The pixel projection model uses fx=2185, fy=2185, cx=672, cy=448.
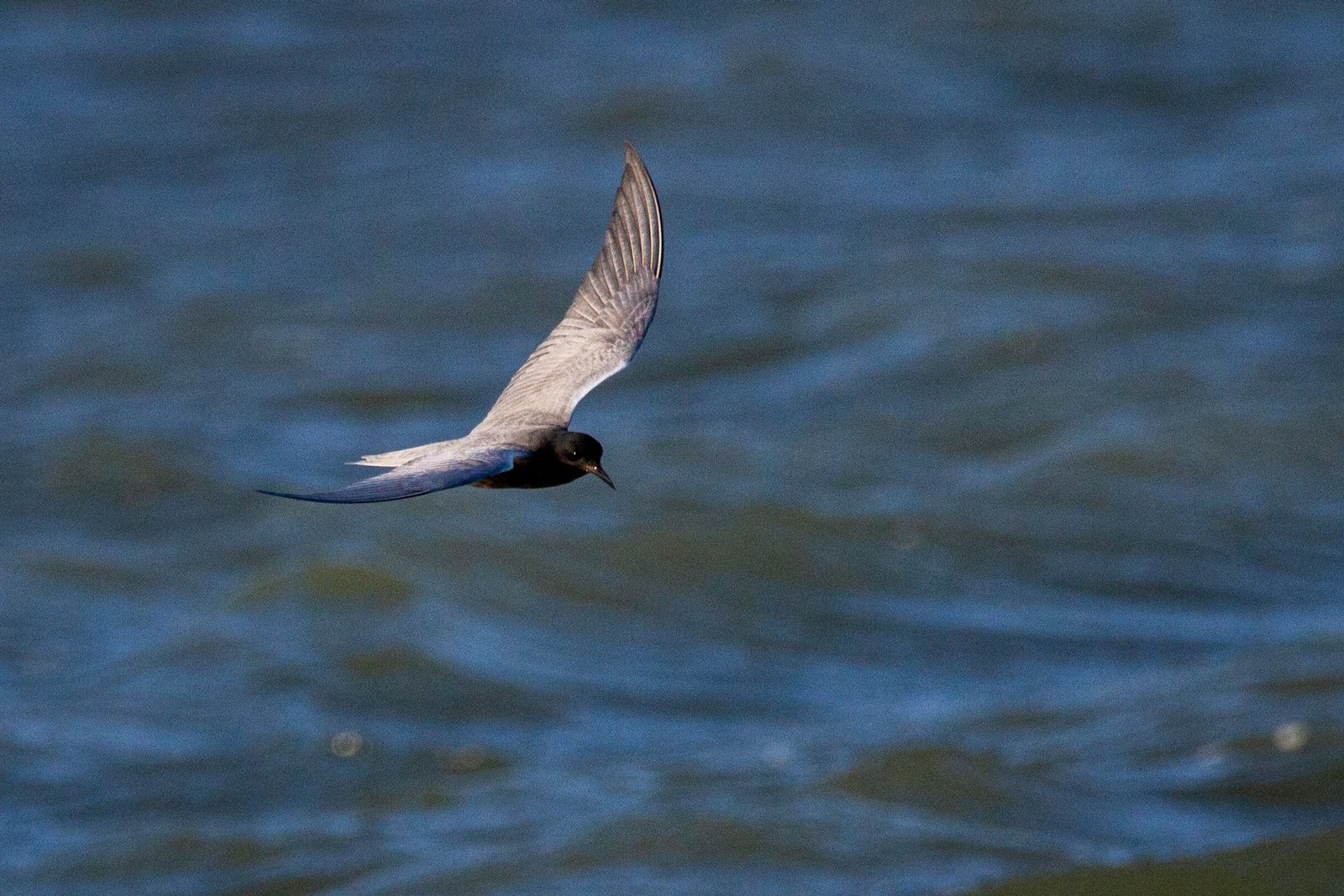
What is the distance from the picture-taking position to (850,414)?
20.4m

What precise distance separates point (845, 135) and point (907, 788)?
43.4 feet

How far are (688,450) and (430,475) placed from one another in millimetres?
13384

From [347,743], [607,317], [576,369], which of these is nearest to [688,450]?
[347,743]

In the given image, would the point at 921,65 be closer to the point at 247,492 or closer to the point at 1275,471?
the point at 1275,471

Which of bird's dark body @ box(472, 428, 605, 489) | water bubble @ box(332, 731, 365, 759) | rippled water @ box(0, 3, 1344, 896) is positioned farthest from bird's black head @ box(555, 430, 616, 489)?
water bubble @ box(332, 731, 365, 759)

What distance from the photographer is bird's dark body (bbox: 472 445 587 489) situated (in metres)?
7.52

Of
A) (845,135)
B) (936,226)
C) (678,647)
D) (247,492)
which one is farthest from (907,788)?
(845,135)

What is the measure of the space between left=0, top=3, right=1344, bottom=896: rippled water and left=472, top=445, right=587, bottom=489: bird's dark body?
6.56 metres

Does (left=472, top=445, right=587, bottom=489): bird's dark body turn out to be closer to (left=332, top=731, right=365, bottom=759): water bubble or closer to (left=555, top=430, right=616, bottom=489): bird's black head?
(left=555, top=430, right=616, bottom=489): bird's black head

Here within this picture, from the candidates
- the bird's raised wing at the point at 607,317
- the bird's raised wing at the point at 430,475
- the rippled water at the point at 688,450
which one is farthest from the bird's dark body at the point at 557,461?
the rippled water at the point at 688,450

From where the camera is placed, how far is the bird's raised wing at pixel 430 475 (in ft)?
19.6

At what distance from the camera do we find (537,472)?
768 cm

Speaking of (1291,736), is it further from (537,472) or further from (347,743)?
(537,472)

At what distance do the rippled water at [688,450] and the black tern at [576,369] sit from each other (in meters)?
5.91
